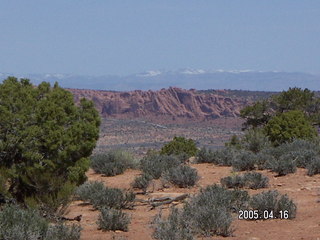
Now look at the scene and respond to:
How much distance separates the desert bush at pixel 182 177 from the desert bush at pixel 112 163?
170 inches

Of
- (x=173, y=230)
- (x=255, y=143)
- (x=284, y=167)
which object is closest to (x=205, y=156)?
(x=255, y=143)

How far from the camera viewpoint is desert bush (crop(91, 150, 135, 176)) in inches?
784

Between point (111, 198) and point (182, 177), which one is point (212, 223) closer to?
point (111, 198)

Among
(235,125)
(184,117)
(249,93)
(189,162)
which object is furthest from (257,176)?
(249,93)

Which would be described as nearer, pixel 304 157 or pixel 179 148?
pixel 304 157

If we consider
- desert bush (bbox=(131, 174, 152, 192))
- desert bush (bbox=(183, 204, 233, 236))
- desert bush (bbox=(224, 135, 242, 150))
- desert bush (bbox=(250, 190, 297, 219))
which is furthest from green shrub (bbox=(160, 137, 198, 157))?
desert bush (bbox=(183, 204, 233, 236))

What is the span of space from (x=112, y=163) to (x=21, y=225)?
1176cm

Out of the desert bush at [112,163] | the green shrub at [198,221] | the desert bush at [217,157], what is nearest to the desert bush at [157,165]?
the desert bush at [112,163]

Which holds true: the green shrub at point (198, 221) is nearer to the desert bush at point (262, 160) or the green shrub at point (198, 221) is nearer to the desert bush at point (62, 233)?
the desert bush at point (62, 233)

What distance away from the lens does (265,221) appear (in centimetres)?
1042

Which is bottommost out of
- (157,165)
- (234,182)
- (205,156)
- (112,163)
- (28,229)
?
(112,163)

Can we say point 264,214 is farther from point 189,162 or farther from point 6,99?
point 189,162

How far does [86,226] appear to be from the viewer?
35.7 feet

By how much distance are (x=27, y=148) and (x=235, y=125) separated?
80.7m
